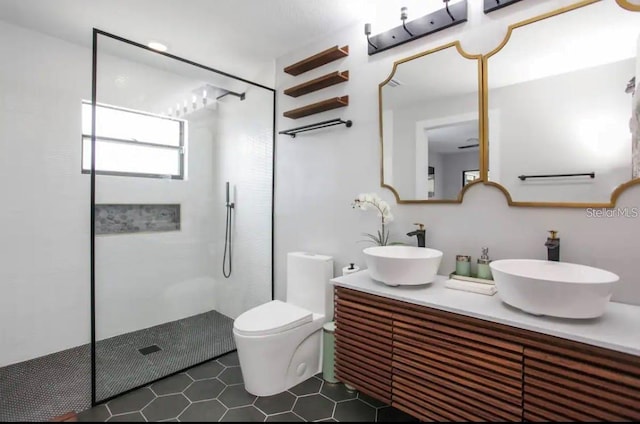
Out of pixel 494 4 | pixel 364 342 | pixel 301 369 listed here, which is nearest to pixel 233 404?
pixel 301 369

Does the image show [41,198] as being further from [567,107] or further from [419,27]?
[567,107]

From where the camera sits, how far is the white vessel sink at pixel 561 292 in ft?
3.87

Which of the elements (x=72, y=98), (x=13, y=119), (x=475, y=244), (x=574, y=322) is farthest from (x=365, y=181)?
(x=13, y=119)

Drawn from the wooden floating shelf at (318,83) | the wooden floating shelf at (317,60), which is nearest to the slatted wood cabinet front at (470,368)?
the wooden floating shelf at (318,83)

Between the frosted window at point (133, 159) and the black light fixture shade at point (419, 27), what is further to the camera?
the frosted window at point (133, 159)

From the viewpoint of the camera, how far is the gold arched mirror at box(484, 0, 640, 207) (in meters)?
1.46

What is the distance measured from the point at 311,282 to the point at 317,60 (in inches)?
69.0

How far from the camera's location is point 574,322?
125 cm

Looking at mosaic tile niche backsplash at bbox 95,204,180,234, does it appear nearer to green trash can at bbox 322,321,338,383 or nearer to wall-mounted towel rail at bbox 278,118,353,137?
wall-mounted towel rail at bbox 278,118,353,137

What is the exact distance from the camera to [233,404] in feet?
6.46

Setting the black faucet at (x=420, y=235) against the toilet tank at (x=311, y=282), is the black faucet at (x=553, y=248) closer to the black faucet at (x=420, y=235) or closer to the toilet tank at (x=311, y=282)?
the black faucet at (x=420, y=235)

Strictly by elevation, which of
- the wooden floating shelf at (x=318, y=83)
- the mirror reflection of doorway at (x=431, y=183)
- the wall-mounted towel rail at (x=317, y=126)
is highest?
the wooden floating shelf at (x=318, y=83)

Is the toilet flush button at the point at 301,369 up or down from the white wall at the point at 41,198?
down

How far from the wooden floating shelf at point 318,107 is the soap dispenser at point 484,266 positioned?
4.72ft
